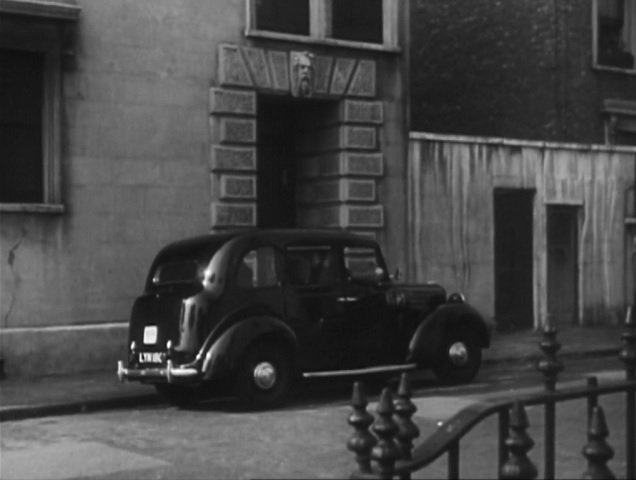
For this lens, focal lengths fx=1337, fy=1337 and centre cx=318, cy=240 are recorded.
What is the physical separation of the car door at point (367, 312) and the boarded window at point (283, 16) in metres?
6.20

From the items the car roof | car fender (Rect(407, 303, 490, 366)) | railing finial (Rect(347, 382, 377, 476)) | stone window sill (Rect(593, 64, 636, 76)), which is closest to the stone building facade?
the car roof

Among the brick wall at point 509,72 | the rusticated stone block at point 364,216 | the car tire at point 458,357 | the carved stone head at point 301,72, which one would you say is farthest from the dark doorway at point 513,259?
the car tire at point 458,357

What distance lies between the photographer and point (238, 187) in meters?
20.0

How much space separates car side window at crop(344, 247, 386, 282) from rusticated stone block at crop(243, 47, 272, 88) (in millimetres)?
5466

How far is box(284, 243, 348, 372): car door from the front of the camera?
569 inches

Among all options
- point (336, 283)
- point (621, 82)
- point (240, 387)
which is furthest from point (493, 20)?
point (240, 387)

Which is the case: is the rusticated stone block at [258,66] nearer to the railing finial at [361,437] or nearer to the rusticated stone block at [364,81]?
the rusticated stone block at [364,81]

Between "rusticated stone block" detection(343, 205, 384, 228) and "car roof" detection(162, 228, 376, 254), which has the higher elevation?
"rusticated stone block" detection(343, 205, 384, 228)

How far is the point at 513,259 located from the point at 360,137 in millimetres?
4039

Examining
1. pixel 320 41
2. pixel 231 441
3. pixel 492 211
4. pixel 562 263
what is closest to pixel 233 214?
pixel 320 41

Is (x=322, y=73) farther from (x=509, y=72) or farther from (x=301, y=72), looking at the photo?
(x=509, y=72)

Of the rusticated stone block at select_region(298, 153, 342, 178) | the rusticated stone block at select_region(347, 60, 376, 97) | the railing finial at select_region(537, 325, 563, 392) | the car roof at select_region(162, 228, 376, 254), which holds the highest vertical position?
the rusticated stone block at select_region(347, 60, 376, 97)

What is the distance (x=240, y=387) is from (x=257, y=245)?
161 cm

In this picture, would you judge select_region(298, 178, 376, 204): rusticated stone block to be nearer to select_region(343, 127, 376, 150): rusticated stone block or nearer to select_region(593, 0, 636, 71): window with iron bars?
select_region(343, 127, 376, 150): rusticated stone block
